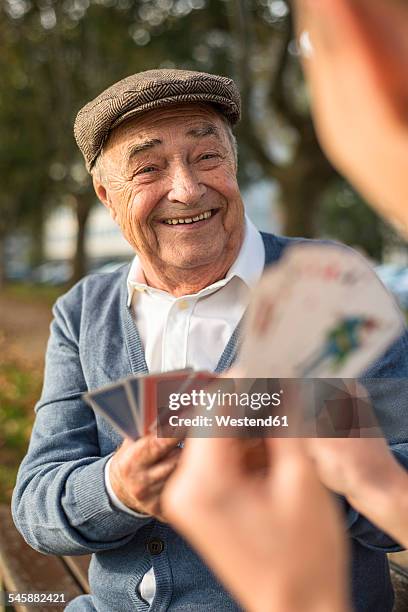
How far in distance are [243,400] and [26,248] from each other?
3974 centimetres

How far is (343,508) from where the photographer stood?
3.76 ft

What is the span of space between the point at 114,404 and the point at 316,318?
11.3 inches

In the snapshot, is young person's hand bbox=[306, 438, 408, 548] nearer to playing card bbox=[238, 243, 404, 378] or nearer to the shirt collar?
playing card bbox=[238, 243, 404, 378]

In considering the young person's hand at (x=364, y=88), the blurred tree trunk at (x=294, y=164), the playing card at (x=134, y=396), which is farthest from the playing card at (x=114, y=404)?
the blurred tree trunk at (x=294, y=164)

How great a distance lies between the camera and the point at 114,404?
81cm

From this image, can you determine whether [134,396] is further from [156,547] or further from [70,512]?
[156,547]

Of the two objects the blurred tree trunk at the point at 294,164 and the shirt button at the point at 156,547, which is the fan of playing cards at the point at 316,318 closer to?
the shirt button at the point at 156,547

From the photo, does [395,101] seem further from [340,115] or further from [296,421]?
[296,421]

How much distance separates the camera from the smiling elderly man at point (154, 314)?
1.45 metres

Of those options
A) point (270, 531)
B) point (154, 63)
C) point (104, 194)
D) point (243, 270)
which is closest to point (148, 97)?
point (104, 194)

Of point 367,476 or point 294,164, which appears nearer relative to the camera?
point 367,476

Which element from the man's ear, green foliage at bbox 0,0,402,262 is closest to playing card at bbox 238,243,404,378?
the man's ear

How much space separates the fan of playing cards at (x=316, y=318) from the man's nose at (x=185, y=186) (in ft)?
2.85

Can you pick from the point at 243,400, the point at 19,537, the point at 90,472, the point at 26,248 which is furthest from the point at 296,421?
the point at 26,248
